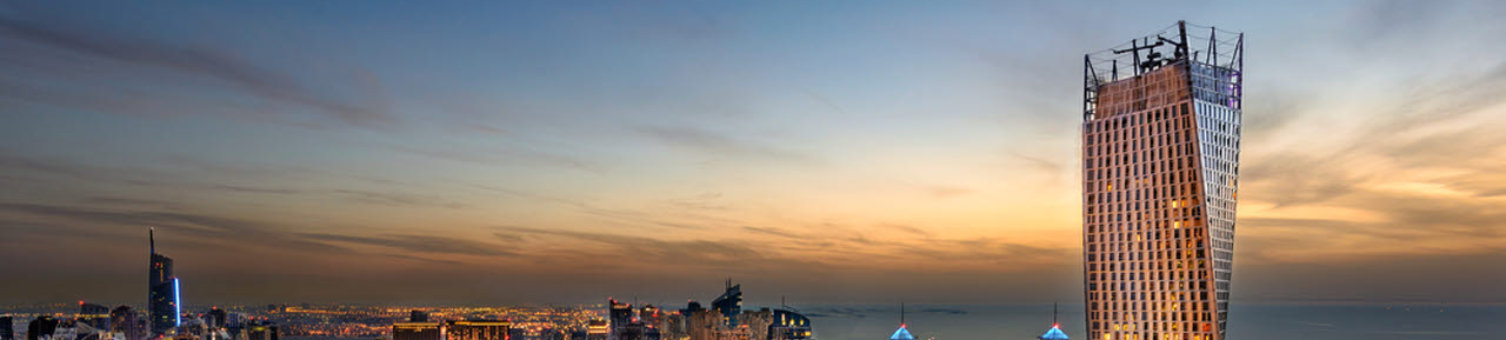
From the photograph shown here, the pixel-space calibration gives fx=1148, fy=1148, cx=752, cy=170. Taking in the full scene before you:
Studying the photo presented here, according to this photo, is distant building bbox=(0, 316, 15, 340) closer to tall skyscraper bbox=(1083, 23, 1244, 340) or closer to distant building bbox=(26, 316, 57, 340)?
distant building bbox=(26, 316, 57, 340)

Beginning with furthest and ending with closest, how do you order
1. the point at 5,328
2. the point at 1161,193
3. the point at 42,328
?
1. the point at 42,328
2. the point at 5,328
3. the point at 1161,193

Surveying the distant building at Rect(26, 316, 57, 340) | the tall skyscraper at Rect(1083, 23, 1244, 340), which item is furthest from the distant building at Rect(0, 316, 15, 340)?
the tall skyscraper at Rect(1083, 23, 1244, 340)

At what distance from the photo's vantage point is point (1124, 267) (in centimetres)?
9394

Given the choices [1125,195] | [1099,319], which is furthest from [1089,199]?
[1099,319]

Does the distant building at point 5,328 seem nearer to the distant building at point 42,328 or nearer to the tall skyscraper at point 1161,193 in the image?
the distant building at point 42,328

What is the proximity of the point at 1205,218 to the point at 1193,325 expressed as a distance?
8.51m

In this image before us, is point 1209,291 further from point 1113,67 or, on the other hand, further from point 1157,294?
point 1113,67

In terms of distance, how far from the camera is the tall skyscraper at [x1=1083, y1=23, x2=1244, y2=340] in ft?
288

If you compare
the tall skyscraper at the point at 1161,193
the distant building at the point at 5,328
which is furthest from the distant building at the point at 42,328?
the tall skyscraper at the point at 1161,193

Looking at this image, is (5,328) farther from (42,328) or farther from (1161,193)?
(1161,193)

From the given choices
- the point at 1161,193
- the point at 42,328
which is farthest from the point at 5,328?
the point at 1161,193

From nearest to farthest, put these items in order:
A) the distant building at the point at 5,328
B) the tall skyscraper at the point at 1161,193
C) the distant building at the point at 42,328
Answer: the tall skyscraper at the point at 1161,193, the distant building at the point at 42,328, the distant building at the point at 5,328

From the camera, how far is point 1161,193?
90375 millimetres

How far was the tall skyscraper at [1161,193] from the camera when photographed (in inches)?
3457
